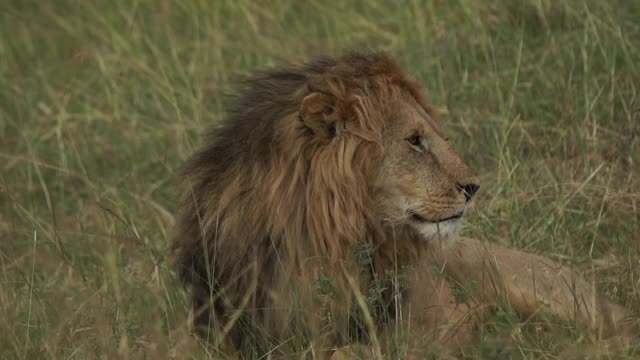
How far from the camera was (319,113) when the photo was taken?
4082 mm

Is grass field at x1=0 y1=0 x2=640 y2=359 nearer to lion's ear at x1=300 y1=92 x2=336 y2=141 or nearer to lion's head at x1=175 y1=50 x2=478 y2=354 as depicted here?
lion's head at x1=175 y1=50 x2=478 y2=354

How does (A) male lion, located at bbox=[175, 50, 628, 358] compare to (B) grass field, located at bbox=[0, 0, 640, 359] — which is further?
(B) grass field, located at bbox=[0, 0, 640, 359]

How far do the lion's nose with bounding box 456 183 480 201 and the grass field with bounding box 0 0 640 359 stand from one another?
41cm

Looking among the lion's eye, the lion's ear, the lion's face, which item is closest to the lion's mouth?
the lion's face

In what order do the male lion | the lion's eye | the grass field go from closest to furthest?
1. the male lion
2. the lion's eye
3. the grass field

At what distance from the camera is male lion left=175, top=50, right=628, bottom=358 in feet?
13.2

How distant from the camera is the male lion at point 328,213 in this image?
13.2 ft

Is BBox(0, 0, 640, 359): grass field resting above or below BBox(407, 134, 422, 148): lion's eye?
below

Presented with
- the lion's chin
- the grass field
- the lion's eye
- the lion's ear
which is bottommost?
the grass field

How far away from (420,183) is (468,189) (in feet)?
0.47

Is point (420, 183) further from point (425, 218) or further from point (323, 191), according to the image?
point (323, 191)

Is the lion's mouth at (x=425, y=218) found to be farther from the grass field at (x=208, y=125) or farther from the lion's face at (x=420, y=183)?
the grass field at (x=208, y=125)

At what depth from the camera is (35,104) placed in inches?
290

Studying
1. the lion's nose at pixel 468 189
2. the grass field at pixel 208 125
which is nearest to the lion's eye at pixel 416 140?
the lion's nose at pixel 468 189
